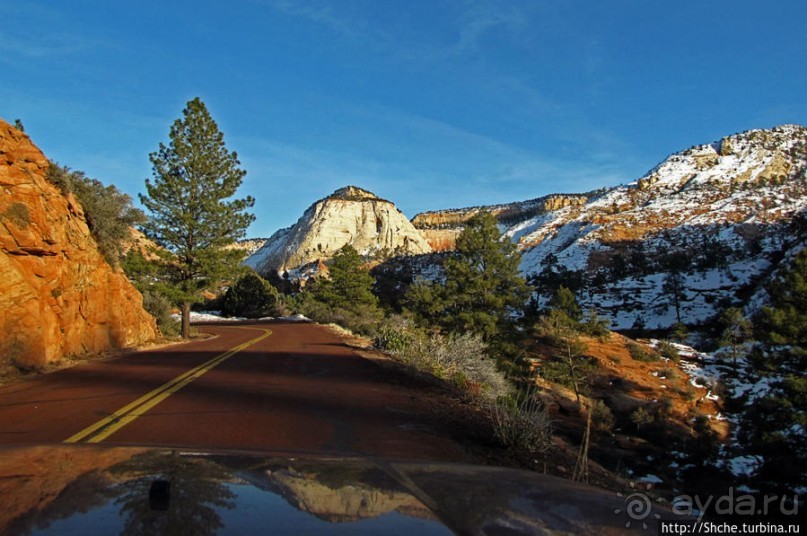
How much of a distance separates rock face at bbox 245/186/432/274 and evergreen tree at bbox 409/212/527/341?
3844 inches

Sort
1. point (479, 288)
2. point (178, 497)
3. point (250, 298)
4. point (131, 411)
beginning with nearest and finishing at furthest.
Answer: point (178, 497)
point (131, 411)
point (479, 288)
point (250, 298)

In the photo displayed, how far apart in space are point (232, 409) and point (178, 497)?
6004 millimetres

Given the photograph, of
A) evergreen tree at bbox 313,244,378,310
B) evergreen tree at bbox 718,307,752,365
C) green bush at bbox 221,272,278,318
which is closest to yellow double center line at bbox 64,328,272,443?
evergreen tree at bbox 313,244,378,310

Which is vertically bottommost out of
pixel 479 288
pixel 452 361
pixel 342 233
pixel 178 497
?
pixel 452 361

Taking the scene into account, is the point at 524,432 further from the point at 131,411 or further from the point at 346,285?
the point at 346,285

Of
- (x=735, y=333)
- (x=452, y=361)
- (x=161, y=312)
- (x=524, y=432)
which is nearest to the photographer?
(x=524, y=432)

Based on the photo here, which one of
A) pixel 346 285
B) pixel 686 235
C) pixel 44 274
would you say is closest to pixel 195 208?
pixel 44 274

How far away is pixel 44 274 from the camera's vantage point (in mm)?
13891

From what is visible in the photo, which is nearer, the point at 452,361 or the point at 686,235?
the point at 452,361

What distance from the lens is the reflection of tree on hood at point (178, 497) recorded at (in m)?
2.14

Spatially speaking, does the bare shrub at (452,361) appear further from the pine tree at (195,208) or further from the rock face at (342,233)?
the rock face at (342,233)

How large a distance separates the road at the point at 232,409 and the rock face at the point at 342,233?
12302 centimetres

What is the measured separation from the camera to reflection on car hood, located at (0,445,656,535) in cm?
227

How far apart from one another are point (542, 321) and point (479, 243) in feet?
59.7
